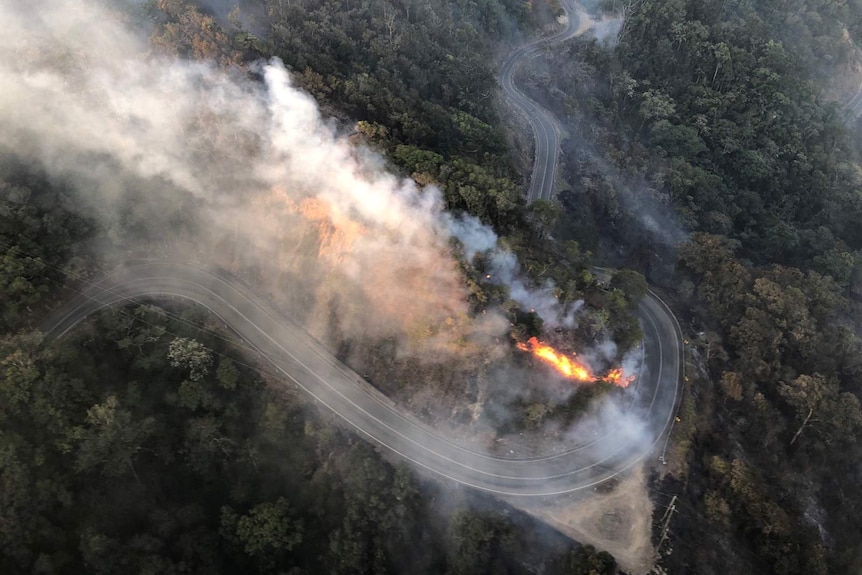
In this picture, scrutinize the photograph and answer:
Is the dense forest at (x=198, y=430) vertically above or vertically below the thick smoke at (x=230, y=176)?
below

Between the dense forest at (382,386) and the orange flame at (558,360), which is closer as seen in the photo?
the dense forest at (382,386)

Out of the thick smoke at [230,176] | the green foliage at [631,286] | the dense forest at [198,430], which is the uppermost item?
the green foliage at [631,286]

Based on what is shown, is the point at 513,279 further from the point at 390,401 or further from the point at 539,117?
the point at 539,117

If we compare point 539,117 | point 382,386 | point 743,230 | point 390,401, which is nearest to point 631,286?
point 390,401

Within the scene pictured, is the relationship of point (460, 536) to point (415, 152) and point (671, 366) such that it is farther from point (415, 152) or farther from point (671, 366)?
point (415, 152)

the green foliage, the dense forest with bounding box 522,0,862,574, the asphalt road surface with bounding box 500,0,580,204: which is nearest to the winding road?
the green foliage

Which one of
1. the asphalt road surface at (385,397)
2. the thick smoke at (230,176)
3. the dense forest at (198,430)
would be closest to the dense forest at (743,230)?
the asphalt road surface at (385,397)

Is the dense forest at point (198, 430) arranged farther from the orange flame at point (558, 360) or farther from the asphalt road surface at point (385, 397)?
the asphalt road surface at point (385, 397)
